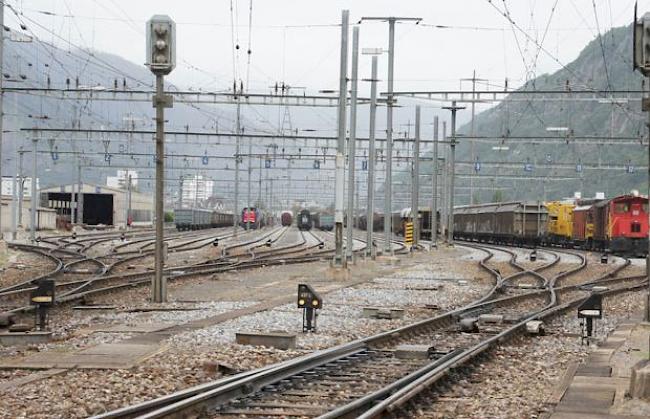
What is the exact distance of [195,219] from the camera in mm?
103375

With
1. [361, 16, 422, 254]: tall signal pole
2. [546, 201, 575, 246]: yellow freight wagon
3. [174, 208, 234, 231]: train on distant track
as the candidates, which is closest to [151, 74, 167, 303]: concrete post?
[361, 16, 422, 254]: tall signal pole

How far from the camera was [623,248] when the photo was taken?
47.5 meters

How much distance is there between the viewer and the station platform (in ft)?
28.7

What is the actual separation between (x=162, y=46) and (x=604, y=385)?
38.6 ft

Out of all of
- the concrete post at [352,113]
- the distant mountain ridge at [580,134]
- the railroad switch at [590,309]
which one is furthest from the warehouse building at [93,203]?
the railroad switch at [590,309]

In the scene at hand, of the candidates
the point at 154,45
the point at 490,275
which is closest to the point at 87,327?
the point at 154,45

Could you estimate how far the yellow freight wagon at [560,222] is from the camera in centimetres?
6438

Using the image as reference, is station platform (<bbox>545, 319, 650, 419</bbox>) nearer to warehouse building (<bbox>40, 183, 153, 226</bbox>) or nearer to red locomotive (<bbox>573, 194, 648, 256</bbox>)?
red locomotive (<bbox>573, 194, 648, 256</bbox>)

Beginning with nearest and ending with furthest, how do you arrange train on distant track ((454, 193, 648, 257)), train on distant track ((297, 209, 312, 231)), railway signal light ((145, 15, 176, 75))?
railway signal light ((145, 15, 176, 75))
train on distant track ((454, 193, 648, 257))
train on distant track ((297, 209, 312, 231))

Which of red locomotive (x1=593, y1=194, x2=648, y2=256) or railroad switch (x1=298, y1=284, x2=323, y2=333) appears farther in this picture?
red locomotive (x1=593, y1=194, x2=648, y2=256)

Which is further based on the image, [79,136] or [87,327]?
[79,136]

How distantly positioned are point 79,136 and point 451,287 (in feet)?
121

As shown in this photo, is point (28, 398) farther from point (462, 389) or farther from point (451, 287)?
point (451, 287)

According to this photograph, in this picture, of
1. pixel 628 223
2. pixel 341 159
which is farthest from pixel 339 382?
pixel 628 223
